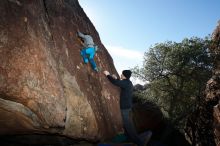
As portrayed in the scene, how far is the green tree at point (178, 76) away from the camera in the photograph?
23.0 m

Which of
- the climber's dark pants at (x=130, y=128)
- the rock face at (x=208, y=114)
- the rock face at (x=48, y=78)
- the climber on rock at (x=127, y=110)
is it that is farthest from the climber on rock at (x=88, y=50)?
the rock face at (x=208, y=114)

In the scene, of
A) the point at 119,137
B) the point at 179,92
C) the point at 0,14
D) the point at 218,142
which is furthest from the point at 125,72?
the point at 179,92

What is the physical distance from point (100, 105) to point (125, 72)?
1939 millimetres

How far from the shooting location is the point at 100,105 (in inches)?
474

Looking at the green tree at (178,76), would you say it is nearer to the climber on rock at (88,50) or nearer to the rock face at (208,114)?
the rock face at (208,114)

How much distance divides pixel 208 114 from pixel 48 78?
15202 millimetres

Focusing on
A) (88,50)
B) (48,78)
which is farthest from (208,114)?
(48,78)

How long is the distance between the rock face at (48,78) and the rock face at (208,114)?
9.52m

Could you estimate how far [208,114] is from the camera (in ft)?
66.2

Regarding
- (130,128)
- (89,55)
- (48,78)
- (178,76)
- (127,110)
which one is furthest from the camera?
(178,76)

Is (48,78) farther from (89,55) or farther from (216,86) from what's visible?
(216,86)

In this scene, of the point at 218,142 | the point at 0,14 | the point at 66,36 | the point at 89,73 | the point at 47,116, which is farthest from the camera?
the point at 218,142

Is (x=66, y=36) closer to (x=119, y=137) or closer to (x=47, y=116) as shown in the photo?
(x=47, y=116)

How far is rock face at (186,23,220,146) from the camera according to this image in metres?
18.9
